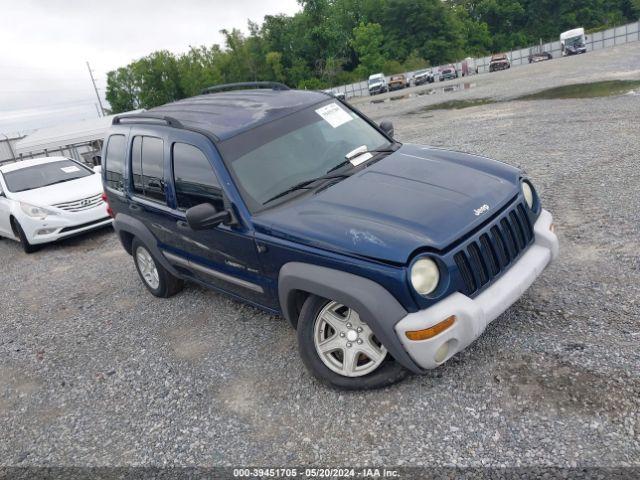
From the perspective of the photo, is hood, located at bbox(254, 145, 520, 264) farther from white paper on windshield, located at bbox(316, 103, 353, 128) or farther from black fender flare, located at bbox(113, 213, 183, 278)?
black fender flare, located at bbox(113, 213, 183, 278)

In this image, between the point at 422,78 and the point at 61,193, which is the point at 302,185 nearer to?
the point at 61,193

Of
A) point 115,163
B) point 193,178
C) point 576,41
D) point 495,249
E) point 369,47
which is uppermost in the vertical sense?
point 369,47

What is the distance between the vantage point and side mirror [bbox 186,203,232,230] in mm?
3570

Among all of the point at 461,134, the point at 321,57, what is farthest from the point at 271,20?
the point at 461,134

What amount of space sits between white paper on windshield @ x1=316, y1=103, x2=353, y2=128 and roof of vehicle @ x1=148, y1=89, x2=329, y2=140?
0.11m

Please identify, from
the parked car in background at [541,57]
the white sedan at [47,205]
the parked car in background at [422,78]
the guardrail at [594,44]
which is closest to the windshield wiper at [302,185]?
the white sedan at [47,205]

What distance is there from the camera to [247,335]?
448 cm

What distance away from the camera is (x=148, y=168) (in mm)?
4750

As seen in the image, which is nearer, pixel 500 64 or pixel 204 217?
pixel 204 217

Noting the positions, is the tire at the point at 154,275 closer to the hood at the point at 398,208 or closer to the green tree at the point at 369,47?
the hood at the point at 398,208

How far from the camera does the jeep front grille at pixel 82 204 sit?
28.5ft

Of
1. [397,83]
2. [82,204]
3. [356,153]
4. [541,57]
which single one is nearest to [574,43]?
[541,57]

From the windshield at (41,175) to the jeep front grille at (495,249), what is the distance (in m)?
8.61

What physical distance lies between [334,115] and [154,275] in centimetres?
264
